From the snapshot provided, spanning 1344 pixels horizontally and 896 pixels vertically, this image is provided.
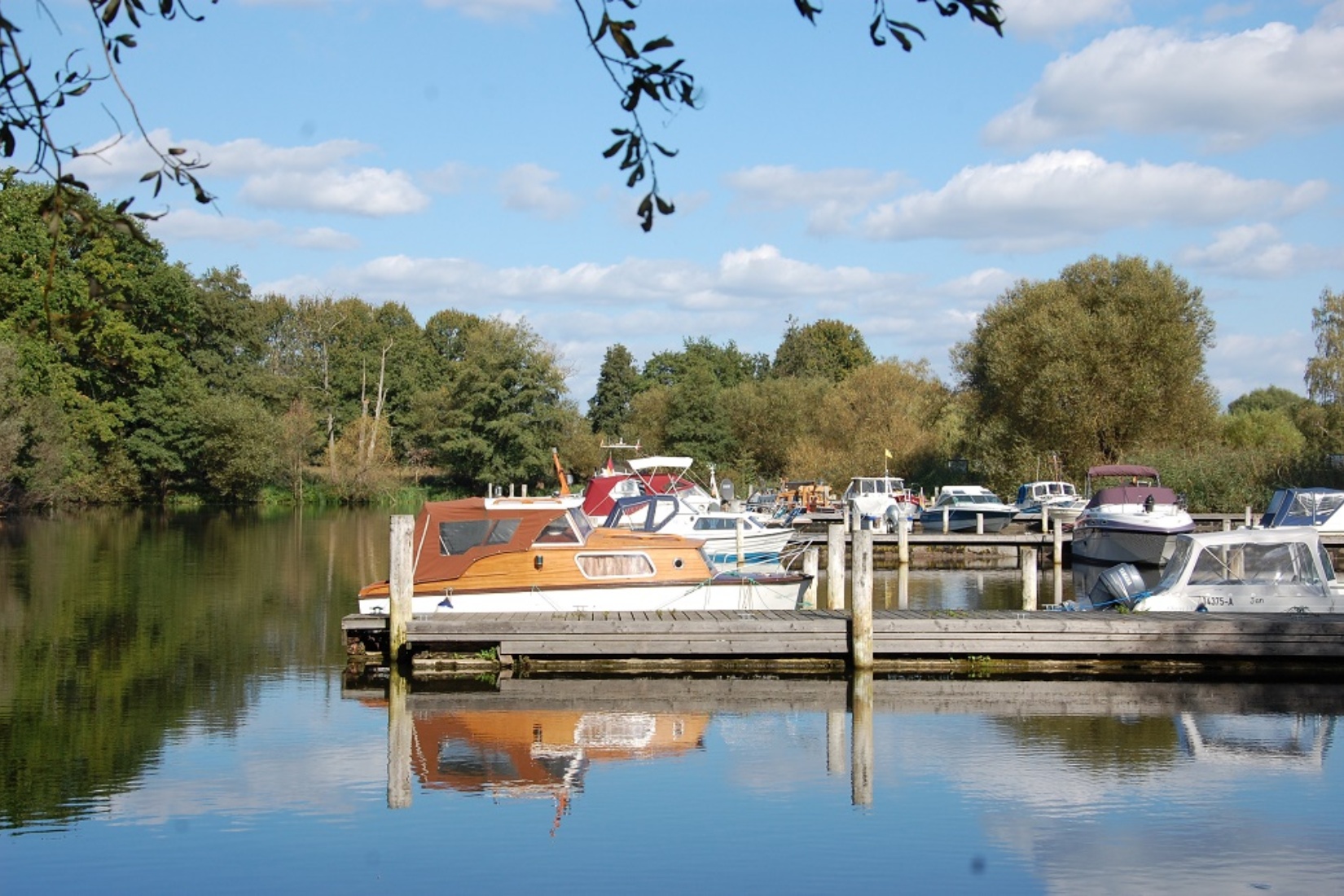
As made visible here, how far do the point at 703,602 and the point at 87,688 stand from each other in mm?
8900

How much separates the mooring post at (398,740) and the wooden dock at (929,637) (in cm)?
65

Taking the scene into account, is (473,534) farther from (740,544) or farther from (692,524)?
(692,524)

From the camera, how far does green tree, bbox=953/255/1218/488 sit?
54.6 meters

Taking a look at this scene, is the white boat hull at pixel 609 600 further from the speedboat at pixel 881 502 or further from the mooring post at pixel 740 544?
the speedboat at pixel 881 502

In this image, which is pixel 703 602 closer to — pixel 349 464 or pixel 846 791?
pixel 846 791

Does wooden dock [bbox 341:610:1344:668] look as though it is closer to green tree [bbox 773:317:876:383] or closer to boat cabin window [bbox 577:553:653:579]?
boat cabin window [bbox 577:553:653:579]

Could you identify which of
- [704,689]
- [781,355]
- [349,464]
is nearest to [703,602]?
[704,689]

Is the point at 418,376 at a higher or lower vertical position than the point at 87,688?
higher

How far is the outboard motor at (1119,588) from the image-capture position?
819 inches

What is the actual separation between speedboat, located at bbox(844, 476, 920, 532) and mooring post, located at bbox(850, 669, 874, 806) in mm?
22558

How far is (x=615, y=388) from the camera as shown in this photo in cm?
10350

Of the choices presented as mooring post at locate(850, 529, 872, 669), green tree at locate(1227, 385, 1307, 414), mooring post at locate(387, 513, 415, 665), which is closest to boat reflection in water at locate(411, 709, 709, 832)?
mooring post at locate(387, 513, 415, 665)

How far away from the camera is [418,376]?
102 m

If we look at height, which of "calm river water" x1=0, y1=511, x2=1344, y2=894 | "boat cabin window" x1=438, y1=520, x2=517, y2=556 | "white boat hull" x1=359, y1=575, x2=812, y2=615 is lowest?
"calm river water" x1=0, y1=511, x2=1344, y2=894
